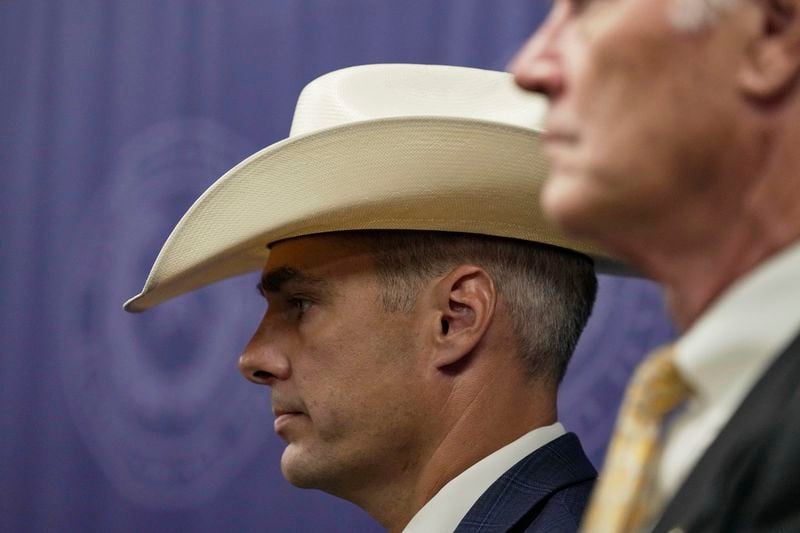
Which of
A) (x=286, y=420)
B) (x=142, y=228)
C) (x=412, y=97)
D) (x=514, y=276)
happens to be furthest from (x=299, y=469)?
(x=142, y=228)

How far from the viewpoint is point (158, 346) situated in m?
2.53

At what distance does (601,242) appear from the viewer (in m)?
Answer: 0.78

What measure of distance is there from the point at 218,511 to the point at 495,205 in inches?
42.0

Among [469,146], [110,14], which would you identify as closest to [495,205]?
[469,146]

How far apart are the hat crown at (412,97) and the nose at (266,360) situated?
0.26 m

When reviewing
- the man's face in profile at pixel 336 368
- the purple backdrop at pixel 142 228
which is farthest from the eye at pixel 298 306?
the purple backdrop at pixel 142 228

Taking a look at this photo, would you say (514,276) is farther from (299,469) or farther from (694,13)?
(694,13)

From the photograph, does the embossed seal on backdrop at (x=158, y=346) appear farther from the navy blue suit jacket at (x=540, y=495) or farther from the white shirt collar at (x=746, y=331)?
the white shirt collar at (x=746, y=331)

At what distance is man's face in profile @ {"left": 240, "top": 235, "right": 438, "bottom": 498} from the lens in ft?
5.12

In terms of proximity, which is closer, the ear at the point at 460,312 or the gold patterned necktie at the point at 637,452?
the gold patterned necktie at the point at 637,452

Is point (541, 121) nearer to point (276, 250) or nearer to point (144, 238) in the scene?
point (276, 250)

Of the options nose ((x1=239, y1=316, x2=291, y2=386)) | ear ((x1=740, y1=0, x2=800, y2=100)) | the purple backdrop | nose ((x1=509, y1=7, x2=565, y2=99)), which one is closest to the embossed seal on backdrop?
the purple backdrop

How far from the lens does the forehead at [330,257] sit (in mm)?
1617

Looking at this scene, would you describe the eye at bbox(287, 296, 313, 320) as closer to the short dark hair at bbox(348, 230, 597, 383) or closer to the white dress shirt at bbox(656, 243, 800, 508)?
the short dark hair at bbox(348, 230, 597, 383)
